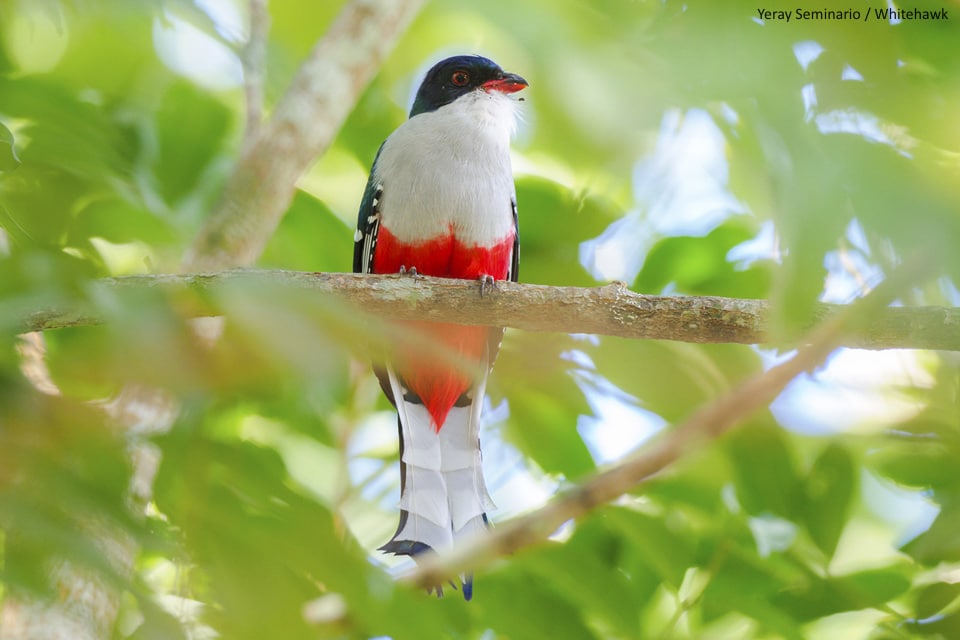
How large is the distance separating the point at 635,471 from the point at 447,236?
5.79 feet

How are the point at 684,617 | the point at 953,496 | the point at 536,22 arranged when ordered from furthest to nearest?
the point at 684,617 < the point at 536,22 < the point at 953,496

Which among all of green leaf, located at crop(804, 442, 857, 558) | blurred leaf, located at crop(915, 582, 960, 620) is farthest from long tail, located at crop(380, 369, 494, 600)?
blurred leaf, located at crop(915, 582, 960, 620)

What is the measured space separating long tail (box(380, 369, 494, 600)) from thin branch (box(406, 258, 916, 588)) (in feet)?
2.15

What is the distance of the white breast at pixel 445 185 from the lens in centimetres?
386

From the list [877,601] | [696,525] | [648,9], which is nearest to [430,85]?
[696,525]

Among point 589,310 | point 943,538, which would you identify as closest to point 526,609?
point 589,310

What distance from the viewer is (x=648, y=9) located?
1164 mm

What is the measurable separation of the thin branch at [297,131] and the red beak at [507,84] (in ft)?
1.60

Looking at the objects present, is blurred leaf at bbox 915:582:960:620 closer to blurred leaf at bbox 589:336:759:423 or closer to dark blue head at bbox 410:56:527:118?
blurred leaf at bbox 589:336:759:423

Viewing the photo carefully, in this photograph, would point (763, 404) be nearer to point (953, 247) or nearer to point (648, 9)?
point (648, 9)

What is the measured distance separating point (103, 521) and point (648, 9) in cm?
83

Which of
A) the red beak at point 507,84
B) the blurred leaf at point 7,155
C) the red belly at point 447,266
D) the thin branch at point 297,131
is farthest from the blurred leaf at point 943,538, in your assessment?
the red beak at point 507,84

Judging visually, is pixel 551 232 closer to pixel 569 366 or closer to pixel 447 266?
pixel 447 266

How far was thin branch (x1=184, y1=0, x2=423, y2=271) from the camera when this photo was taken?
122 inches
